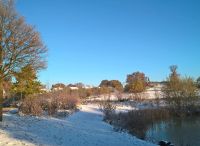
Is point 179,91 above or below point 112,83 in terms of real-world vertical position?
below

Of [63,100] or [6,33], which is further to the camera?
[63,100]

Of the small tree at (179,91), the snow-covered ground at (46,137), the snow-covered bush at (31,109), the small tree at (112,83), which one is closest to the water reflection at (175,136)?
the snow-covered ground at (46,137)

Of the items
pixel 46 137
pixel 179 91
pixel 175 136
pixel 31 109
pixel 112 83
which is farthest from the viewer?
pixel 112 83

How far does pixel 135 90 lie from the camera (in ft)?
275

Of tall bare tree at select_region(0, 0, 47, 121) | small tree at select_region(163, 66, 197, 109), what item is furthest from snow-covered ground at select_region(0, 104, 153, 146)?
small tree at select_region(163, 66, 197, 109)

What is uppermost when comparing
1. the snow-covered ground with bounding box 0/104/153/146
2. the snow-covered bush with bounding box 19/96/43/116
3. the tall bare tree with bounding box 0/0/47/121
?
the tall bare tree with bounding box 0/0/47/121

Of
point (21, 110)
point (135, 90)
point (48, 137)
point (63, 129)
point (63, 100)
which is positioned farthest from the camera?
point (135, 90)

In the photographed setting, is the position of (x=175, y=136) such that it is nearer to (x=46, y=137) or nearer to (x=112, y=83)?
(x=46, y=137)

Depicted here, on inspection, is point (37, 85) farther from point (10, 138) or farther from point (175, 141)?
point (10, 138)

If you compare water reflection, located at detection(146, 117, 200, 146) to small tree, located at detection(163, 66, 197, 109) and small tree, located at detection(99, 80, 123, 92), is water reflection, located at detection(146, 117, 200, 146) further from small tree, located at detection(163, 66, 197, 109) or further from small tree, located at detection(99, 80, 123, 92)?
small tree, located at detection(99, 80, 123, 92)

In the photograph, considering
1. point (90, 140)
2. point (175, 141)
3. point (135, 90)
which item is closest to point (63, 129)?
point (90, 140)

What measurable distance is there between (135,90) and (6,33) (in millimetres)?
67035

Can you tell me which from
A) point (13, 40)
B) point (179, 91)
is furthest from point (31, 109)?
point (179, 91)

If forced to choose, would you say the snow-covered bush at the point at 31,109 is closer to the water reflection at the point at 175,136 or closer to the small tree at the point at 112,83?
the water reflection at the point at 175,136
